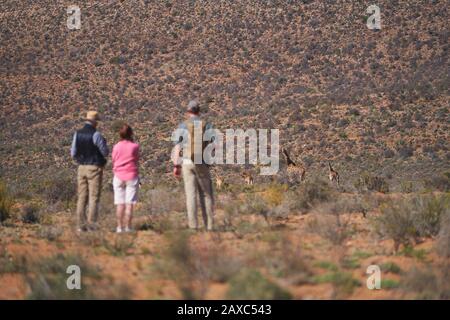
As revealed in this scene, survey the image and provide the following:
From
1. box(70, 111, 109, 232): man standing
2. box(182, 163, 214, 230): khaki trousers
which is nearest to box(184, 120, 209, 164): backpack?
box(182, 163, 214, 230): khaki trousers

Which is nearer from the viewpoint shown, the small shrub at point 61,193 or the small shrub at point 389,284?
the small shrub at point 389,284

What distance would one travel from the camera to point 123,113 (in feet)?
156

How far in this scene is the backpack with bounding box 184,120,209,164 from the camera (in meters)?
11.3

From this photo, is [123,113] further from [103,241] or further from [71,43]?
[103,241]

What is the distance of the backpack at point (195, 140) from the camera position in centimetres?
1132

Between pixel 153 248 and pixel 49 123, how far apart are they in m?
38.2

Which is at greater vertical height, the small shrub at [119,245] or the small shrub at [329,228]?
the small shrub at [329,228]

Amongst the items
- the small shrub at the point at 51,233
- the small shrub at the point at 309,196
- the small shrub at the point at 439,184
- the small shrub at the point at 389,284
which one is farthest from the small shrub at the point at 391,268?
the small shrub at the point at 439,184

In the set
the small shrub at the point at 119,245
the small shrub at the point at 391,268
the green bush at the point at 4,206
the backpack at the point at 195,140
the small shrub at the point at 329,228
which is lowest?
the small shrub at the point at 391,268

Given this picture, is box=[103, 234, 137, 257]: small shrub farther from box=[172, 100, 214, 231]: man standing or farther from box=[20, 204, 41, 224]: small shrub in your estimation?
box=[20, 204, 41, 224]: small shrub

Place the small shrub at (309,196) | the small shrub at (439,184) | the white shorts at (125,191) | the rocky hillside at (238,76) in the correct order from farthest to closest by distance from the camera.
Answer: the rocky hillside at (238,76) → the small shrub at (439,184) → the small shrub at (309,196) → the white shorts at (125,191)

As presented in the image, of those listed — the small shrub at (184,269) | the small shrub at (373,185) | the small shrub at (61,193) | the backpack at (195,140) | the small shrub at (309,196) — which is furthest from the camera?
the small shrub at (373,185)

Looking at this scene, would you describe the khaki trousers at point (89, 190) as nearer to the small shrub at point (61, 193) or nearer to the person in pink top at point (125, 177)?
the person in pink top at point (125, 177)

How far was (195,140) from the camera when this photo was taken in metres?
11.3
